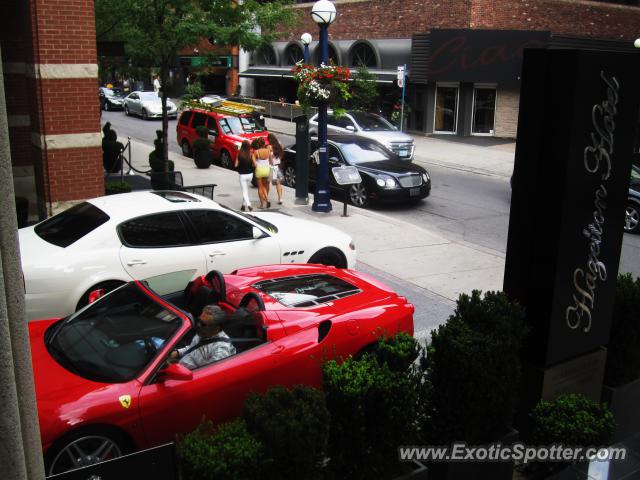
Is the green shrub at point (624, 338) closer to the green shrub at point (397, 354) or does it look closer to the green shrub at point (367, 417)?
the green shrub at point (397, 354)

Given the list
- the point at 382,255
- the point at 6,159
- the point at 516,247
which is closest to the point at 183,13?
the point at 382,255

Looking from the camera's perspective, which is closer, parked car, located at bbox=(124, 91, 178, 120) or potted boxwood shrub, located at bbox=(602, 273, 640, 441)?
potted boxwood shrub, located at bbox=(602, 273, 640, 441)

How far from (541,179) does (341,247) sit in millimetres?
4524

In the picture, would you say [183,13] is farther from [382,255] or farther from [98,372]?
[98,372]

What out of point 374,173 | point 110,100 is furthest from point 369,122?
point 110,100

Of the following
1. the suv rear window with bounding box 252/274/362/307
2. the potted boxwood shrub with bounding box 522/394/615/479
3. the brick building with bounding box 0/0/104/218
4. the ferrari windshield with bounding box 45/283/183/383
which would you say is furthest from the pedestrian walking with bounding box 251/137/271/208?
the potted boxwood shrub with bounding box 522/394/615/479

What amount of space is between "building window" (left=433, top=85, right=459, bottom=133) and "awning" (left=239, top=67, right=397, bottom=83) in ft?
8.27

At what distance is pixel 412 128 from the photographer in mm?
34250

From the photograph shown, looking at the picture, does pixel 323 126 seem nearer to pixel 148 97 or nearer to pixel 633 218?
pixel 633 218

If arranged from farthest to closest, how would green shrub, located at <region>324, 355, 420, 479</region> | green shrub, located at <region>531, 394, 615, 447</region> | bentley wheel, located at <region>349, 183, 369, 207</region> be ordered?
bentley wheel, located at <region>349, 183, 369, 207</region>
green shrub, located at <region>531, 394, 615, 447</region>
green shrub, located at <region>324, 355, 420, 479</region>

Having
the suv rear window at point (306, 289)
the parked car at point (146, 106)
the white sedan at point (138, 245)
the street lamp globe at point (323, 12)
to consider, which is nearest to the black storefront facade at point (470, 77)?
the parked car at point (146, 106)

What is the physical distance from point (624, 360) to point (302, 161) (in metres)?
10.8

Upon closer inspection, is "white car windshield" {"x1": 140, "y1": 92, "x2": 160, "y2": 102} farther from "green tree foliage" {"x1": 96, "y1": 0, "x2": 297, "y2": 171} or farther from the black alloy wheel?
the black alloy wheel

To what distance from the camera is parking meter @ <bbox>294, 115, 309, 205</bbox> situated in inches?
630
